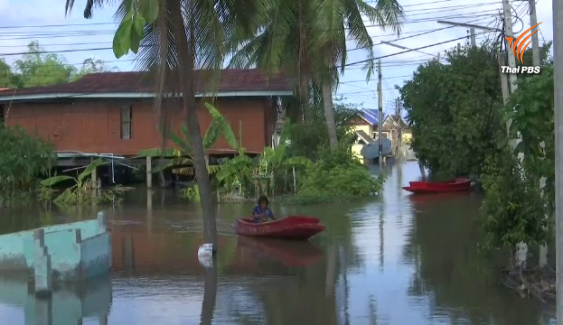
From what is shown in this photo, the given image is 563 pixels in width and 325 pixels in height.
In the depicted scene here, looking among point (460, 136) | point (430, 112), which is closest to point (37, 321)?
point (460, 136)

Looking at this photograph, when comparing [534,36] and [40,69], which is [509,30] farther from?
[40,69]

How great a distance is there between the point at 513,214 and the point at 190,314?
5.27 meters

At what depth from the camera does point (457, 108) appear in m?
32.8

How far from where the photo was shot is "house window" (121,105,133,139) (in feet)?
122

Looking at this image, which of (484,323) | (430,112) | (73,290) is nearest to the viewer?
(484,323)

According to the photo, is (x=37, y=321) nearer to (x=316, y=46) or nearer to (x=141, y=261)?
(x=141, y=261)

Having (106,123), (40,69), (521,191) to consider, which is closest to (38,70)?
(40,69)

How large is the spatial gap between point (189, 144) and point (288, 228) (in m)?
7.81

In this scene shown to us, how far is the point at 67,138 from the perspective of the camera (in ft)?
Answer: 123

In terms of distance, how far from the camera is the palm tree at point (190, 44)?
1488 cm

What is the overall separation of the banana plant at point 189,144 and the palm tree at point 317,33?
101 inches

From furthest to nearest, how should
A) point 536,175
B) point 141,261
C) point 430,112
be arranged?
point 430,112 < point 141,261 < point 536,175

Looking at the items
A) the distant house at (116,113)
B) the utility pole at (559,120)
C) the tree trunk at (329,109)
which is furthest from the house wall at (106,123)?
the utility pole at (559,120)

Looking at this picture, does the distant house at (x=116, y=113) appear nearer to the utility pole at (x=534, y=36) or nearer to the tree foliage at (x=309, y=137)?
the tree foliage at (x=309, y=137)
